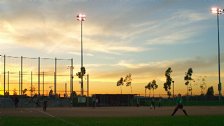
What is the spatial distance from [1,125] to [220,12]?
208 ft

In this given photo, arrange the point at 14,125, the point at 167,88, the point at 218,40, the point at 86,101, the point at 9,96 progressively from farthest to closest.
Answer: the point at 167,88 < the point at 9,96 < the point at 86,101 < the point at 218,40 < the point at 14,125

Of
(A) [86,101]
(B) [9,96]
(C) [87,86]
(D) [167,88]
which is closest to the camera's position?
(A) [86,101]

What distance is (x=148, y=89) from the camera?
646ft

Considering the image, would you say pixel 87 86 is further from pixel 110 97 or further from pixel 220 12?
pixel 220 12

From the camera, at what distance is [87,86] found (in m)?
108

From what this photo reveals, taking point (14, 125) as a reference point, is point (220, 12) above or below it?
above

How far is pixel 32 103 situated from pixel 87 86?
1595 cm

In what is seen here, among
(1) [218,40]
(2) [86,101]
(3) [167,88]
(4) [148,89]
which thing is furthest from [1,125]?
(4) [148,89]

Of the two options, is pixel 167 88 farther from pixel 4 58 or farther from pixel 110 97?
pixel 4 58

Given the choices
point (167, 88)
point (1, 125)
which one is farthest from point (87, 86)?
point (1, 125)

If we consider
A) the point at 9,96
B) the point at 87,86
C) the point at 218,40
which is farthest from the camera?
the point at 87,86

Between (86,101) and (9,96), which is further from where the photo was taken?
(9,96)

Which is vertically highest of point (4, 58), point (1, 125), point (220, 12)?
point (220, 12)

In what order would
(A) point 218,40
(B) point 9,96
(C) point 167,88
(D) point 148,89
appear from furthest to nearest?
(D) point 148,89 → (C) point 167,88 → (B) point 9,96 → (A) point 218,40
